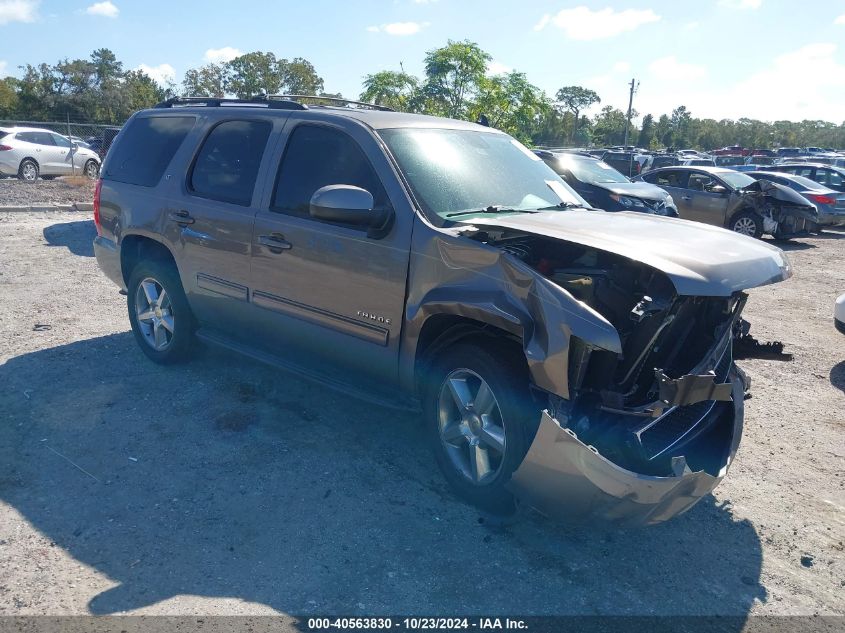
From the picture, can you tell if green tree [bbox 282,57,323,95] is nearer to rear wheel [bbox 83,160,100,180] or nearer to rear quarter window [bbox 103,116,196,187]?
rear wheel [bbox 83,160,100,180]

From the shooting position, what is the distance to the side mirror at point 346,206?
3855 mm

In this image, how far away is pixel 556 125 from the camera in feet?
214

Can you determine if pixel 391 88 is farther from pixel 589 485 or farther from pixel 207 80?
pixel 207 80

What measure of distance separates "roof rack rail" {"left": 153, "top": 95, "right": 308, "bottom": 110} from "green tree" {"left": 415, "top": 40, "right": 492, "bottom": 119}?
37.7 ft

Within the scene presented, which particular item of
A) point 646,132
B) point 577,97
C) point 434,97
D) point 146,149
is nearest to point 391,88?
point 434,97

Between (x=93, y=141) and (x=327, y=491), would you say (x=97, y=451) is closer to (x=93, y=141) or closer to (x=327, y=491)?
(x=327, y=491)

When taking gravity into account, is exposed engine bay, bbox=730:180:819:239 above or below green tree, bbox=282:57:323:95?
below

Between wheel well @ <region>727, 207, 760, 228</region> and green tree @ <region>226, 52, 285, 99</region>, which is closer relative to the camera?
wheel well @ <region>727, 207, 760, 228</region>

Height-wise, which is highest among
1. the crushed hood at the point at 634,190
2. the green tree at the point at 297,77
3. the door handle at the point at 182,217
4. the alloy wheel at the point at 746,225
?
the green tree at the point at 297,77

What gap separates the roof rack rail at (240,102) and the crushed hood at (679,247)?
6.12ft

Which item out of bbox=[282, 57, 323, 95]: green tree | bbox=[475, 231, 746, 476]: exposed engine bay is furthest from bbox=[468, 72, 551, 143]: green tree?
bbox=[282, 57, 323, 95]: green tree

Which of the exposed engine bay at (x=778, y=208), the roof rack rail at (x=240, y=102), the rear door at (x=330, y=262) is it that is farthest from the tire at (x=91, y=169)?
the rear door at (x=330, y=262)

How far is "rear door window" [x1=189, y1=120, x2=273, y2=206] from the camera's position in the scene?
4.91 metres

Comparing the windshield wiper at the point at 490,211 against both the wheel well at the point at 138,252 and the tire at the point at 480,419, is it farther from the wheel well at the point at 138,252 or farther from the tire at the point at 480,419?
the wheel well at the point at 138,252
